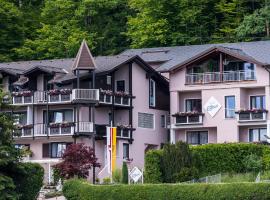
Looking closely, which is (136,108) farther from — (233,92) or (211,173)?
(211,173)

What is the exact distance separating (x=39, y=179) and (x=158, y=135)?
22.2 metres

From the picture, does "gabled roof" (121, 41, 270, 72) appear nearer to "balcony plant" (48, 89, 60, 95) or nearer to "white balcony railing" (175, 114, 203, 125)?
"white balcony railing" (175, 114, 203, 125)

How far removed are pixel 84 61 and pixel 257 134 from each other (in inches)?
556

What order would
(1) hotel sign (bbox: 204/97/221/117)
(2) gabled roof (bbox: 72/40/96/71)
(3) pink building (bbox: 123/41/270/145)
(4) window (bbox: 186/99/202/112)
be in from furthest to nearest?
(4) window (bbox: 186/99/202/112) < (1) hotel sign (bbox: 204/97/221/117) < (3) pink building (bbox: 123/41/270/145) < (2) gabled roof (bbox: 72/40/96/71)

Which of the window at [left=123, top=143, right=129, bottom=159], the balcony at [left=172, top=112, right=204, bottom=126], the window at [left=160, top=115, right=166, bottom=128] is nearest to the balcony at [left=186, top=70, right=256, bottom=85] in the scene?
the balcony at [left=172, top=112, right=204, bottom=126]

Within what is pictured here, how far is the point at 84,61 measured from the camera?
83750 mm

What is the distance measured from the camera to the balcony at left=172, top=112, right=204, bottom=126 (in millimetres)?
87250

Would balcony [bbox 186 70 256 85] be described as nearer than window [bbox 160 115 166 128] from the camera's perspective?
Yes

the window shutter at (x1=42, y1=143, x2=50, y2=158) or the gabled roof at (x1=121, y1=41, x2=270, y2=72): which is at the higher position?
the gabled roof at (x1=121, y1=41, x2=270, y2=72)

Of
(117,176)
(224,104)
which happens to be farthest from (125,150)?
(117,176)

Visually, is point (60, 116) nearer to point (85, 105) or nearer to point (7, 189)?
point (85, 105)

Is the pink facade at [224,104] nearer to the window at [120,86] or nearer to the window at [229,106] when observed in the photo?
the window at [229,106]

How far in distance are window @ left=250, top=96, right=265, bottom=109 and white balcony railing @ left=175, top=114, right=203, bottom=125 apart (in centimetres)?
401

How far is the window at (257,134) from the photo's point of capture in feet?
280
